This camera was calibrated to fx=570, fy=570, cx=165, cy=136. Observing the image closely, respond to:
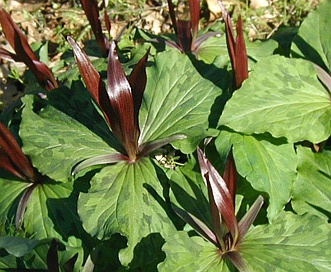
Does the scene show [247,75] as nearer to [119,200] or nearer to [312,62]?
[312,62]

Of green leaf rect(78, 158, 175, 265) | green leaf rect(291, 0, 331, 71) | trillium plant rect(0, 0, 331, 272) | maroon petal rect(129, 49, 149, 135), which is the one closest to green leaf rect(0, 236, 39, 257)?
trillium plant rect(0, 0, 331, 272)

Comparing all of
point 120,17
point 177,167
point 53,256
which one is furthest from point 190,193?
point 120,17

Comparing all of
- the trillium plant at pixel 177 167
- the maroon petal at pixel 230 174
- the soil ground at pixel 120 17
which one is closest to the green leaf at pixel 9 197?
the trillium plant at pixel 177 167

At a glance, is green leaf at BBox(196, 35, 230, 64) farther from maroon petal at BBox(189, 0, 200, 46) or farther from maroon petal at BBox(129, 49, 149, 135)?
maroon petal at BBox(129, 49, 149, 135)

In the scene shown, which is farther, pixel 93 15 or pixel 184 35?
pixel 184 35

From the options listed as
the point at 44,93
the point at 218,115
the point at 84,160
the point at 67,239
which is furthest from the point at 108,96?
the point at 44,93

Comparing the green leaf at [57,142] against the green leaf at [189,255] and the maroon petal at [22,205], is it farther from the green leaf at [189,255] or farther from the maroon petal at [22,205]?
the green leaf at [189,255]

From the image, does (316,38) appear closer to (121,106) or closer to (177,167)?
(177,167)
